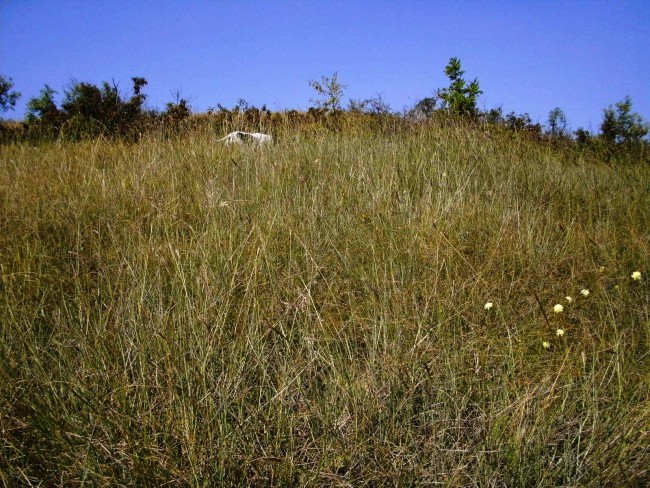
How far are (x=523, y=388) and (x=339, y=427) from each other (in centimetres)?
84

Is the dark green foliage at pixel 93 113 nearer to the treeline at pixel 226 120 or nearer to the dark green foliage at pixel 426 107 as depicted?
the treeline at pixel 226 120

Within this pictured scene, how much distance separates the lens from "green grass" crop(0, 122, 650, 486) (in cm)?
132

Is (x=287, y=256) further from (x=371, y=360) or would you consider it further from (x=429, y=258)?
(x=371, y=360)

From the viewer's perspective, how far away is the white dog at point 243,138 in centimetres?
585

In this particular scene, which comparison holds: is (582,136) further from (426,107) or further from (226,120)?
(226,120)

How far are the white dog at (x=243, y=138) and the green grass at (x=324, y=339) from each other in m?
1.94

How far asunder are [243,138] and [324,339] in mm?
5278

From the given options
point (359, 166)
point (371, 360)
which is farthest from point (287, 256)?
point (359, 166)

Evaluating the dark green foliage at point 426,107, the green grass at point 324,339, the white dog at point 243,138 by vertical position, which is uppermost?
the dark green foliage at point 426,107

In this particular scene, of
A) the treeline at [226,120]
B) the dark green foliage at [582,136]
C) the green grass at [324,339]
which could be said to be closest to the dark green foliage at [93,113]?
the treeline at [226,120]

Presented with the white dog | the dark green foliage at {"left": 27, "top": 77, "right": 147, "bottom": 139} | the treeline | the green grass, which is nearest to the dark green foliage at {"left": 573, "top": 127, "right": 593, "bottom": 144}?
the treeline

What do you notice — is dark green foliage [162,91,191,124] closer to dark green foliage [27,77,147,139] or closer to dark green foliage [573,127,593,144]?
dark green foliage [27,77,147,139]

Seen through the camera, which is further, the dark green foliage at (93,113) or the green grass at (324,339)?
the dark green foliage at (93,113)

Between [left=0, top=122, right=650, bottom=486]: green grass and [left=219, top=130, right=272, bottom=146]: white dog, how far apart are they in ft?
6.35
